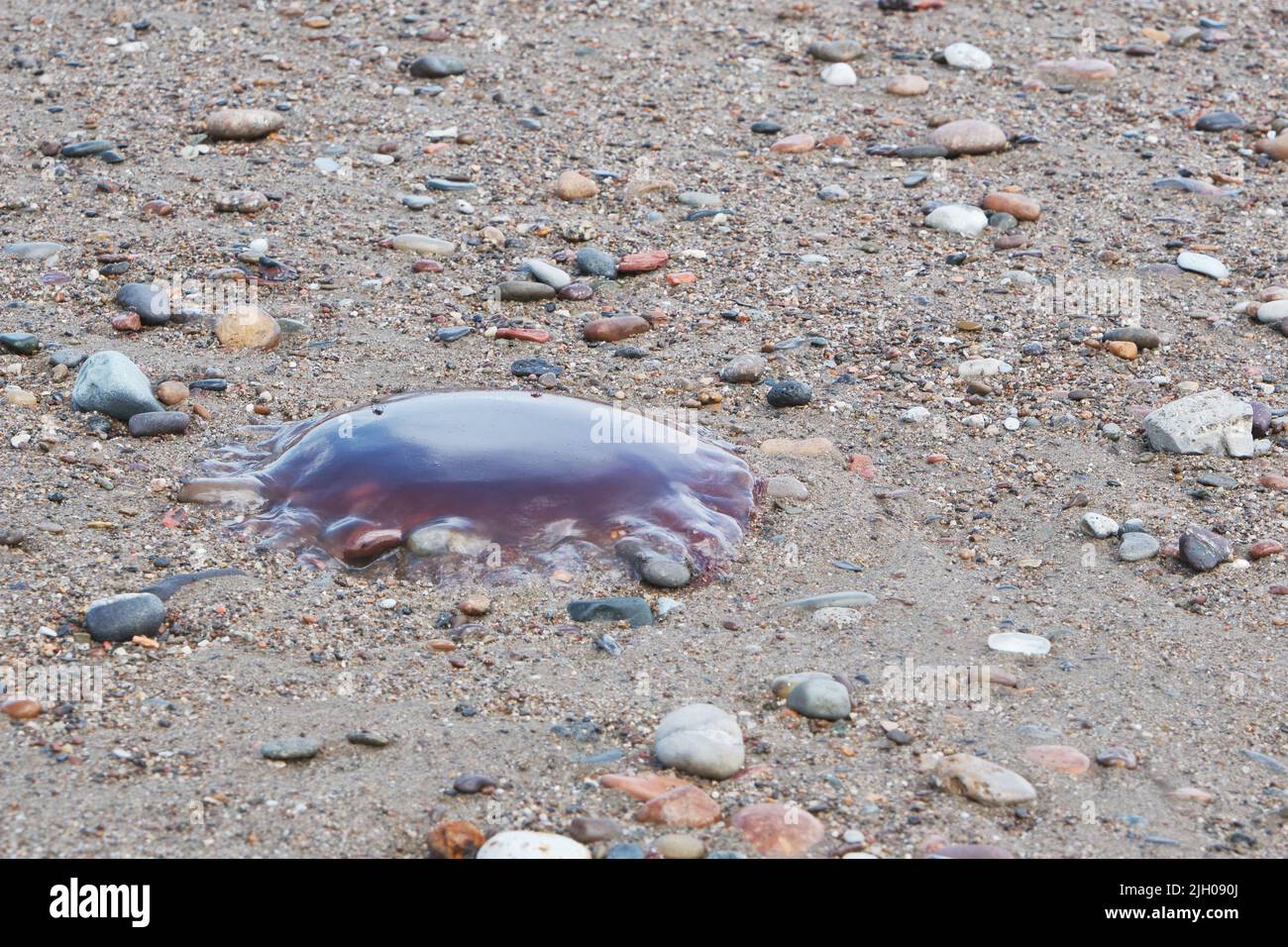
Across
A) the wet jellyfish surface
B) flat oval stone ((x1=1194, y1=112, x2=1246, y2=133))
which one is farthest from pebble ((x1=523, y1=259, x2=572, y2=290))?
flat oval stone ((x1=1194, y1=112, x2=1246, y2=133))

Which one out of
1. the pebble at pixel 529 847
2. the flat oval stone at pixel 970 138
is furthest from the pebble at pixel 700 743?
the flat oval stone at pixel 970 138

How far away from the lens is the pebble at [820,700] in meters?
3.38

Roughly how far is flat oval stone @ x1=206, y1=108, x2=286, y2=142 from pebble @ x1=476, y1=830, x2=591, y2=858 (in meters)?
4.97

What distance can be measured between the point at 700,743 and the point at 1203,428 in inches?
98.5

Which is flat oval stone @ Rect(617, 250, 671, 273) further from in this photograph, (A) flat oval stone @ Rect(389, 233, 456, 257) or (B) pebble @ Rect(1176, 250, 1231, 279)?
(B) pebble @ Rect(1176, 250, 1231, 279)

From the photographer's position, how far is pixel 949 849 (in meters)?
2.90

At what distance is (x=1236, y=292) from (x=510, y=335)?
3.14 m

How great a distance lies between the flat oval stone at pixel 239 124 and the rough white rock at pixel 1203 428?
15.0 feet

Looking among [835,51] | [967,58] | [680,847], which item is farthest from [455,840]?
[967,58]

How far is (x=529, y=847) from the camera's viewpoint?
280 centimetres

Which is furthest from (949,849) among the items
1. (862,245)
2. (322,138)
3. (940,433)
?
(322,138)

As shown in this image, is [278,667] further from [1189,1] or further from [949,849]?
[1189,1]

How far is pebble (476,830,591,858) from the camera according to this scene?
279cm

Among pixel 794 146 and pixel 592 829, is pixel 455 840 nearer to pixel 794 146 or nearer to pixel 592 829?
pixel 592 829
